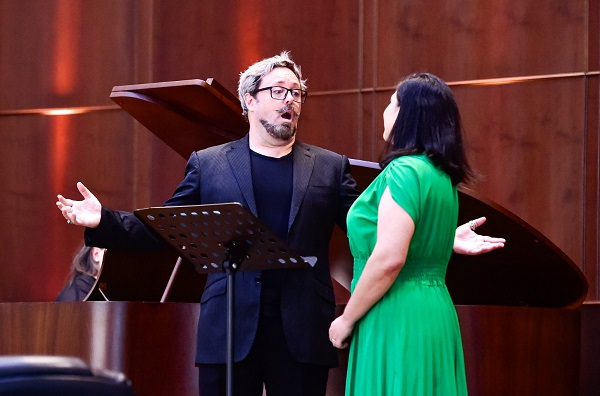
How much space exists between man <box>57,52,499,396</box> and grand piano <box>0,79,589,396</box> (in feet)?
1.13

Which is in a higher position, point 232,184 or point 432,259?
point 232,184

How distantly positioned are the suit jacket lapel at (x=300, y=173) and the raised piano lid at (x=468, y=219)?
0.28 metres

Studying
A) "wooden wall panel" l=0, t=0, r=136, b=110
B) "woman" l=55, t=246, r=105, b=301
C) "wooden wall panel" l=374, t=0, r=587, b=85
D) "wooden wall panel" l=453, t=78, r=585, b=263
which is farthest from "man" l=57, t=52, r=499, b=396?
"wooden wall panel" l=0, t=0, r=136, b=110

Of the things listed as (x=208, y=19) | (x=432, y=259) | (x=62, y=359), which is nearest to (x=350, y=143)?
(x=208, y=19)

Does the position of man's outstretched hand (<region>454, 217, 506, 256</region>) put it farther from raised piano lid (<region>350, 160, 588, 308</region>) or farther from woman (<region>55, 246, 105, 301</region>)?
woman (<region>55, 246, 105, 301</region>)

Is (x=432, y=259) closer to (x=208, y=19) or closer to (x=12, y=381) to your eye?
(x=12, y=381)

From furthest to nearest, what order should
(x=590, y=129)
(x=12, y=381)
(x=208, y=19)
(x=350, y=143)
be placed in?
(x=208, y=19)
(x=350, y=143)
(x=590, y=129)
(x=12, y=381)

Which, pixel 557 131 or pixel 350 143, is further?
pixel 350 143

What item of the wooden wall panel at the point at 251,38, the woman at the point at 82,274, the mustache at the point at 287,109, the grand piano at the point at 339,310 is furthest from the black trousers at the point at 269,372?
the wooden wall panel at the point at 251,38

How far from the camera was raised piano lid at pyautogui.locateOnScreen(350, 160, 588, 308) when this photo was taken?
342 cm

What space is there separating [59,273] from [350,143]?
6.98ft

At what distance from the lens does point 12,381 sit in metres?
0.90

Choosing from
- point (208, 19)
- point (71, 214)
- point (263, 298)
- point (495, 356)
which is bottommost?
point (495, 356)

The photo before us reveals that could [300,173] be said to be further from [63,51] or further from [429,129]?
[63,51]
